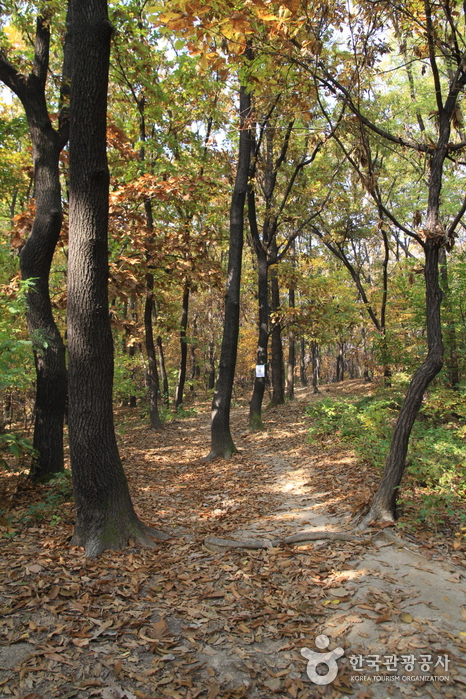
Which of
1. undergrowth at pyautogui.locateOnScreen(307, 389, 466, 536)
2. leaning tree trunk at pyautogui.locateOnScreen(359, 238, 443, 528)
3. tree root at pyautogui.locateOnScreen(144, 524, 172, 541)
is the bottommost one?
tree root at pyautogui.locateOnScreen(144, 524, 172, 541)

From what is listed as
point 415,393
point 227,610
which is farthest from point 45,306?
point 415,393

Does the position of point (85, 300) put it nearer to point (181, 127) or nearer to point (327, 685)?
point (327, 685)

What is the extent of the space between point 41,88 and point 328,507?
7.45m

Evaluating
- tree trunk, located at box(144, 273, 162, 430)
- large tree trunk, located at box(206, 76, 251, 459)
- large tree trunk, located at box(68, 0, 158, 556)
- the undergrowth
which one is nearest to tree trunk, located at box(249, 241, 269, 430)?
the undergrowth

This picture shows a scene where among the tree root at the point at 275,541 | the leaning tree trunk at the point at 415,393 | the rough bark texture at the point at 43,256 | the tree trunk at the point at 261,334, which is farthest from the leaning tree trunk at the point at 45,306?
the tree trunk at the point at 261,334

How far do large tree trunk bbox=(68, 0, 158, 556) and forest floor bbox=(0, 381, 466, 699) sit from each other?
48 cm

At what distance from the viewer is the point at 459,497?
4.77 m

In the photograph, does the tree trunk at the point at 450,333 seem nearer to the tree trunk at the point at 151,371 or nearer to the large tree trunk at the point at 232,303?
the large tree trunk at the point at 232,303

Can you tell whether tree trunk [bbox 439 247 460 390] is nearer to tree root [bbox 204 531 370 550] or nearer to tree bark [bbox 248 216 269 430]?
tree bark [bbox 248 216 269 430]

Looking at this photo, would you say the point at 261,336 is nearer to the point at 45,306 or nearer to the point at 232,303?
the point at 232,303

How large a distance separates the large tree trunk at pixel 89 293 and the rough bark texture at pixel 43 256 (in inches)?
81.9

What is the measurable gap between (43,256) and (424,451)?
257 inches

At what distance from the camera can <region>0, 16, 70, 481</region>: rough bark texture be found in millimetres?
6070

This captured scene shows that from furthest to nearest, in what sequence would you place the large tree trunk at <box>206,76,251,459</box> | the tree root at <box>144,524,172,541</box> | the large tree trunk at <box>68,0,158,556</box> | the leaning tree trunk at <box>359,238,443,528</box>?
the large tree trunk at <box>206,76,251,459</box> → the tree root at <box>144,524,172,541</box> → the leaning tree trunk at <box>359,238,443,528</box> → the large tree trunk at <box>68,0,158,556</box>
